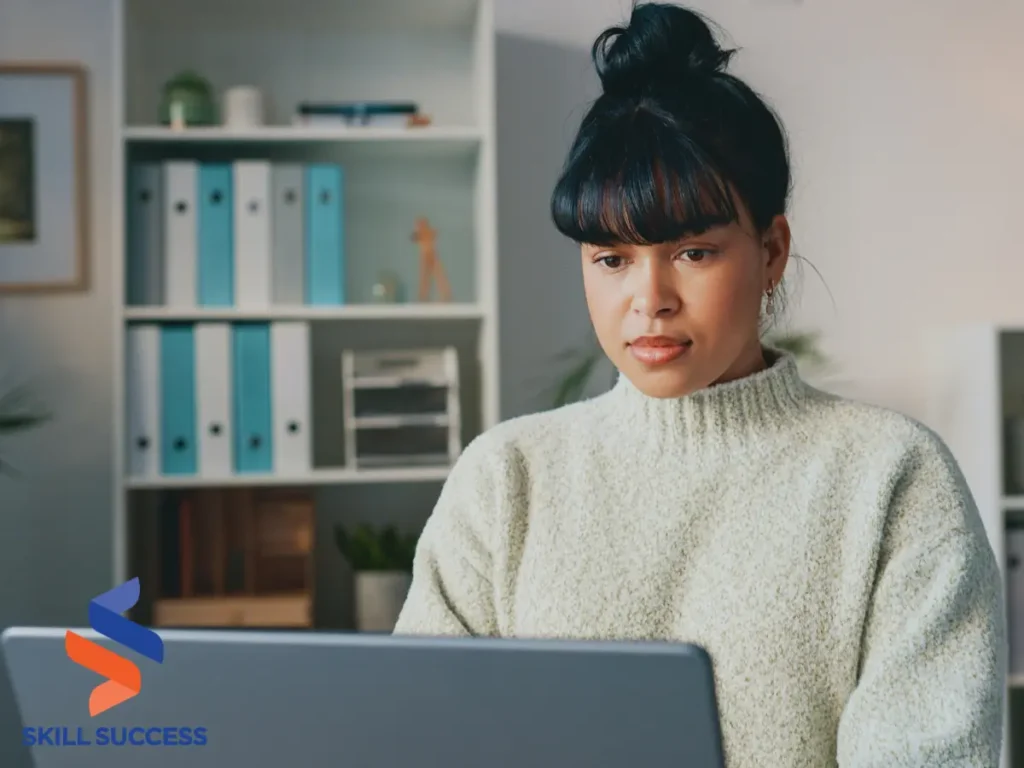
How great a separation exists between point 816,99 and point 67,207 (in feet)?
5.21

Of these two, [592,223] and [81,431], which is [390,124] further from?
[592,223]

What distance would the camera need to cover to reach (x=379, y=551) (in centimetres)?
228

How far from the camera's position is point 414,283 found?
8.25 ft

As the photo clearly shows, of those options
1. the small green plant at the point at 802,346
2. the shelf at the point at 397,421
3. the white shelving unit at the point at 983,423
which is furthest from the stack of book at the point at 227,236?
the white shelving unit at the point at 983,423

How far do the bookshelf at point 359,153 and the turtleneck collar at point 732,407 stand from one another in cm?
138

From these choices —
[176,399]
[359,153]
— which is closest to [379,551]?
[176,399]

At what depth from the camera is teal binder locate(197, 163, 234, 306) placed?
7.20 feet

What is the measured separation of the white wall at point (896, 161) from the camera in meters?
2.61

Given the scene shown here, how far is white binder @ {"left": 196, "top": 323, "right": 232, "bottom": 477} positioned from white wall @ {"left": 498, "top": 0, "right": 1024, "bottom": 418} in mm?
1200

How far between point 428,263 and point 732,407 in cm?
159

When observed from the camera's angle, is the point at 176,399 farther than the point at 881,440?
Yes

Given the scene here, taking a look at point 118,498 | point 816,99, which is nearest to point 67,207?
point 118,498

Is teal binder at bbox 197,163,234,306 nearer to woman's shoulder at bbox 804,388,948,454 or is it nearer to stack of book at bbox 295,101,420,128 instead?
stack of book at bbox 295,101,420,128

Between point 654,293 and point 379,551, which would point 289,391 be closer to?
point 379,551
